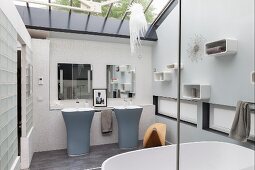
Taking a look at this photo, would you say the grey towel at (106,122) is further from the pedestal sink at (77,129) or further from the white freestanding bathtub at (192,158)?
the white freestanding bathtub at (192,158)

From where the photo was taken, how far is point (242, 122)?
1.21 metres

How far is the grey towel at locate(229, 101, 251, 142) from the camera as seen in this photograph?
1135 mm

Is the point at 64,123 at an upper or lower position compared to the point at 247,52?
lower

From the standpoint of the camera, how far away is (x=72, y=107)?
438cm

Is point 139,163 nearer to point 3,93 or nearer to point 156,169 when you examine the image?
point 156,169

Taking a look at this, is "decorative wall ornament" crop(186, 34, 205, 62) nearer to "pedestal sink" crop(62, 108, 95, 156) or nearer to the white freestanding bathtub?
the white freestanding bathtub

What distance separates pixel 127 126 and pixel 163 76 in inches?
50.8

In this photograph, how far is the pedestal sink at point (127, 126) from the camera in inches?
162

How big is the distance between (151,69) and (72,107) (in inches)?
81.7

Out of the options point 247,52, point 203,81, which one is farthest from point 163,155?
point 247,52

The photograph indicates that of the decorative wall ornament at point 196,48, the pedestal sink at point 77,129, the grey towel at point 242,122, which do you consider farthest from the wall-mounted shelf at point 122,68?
the grey towel at point 242,122

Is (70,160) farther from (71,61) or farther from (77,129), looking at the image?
(71,61)

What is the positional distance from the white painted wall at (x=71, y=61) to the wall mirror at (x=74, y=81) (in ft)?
0.34

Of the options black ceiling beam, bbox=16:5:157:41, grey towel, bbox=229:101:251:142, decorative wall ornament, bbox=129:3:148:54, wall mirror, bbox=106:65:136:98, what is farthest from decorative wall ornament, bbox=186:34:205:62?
wall mirror, bbox=106:65:136:98
